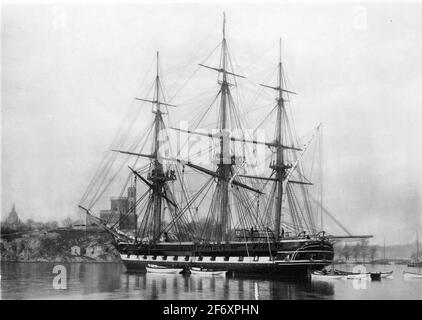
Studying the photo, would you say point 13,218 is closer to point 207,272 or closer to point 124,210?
point 124,210

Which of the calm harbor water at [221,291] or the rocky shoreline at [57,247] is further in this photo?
the rocky shoreline at [57,247]

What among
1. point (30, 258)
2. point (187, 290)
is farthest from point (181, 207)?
point (30, 258)

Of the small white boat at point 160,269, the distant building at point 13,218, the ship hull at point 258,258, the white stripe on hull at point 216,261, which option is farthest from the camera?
the distant building at point 13,218

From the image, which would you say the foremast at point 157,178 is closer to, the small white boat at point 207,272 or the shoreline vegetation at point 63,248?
the small white boat at point 207,272

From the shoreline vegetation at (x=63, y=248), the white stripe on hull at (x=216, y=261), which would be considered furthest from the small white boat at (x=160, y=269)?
the shoreline vegetation at (x=63, y=248)

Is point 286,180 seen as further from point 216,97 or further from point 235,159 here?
point 216,97

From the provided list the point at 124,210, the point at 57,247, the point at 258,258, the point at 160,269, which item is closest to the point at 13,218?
the point at 124,210
